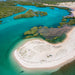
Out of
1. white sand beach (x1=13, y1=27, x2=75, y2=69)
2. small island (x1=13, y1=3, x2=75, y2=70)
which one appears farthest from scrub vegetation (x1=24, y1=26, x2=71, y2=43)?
white sand beach (x1=13, y1=27, x2=75, y2=69)

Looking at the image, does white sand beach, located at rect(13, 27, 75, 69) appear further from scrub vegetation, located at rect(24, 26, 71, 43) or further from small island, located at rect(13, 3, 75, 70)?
scrub vegetation, located at rect(24, 26, 71, 43)

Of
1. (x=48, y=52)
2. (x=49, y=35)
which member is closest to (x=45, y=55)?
(x=48, y=52)

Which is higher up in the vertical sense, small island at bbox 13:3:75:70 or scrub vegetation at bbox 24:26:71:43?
scrub vegetation at bbox 24:26:71:43

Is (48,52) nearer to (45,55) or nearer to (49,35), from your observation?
(45,55)

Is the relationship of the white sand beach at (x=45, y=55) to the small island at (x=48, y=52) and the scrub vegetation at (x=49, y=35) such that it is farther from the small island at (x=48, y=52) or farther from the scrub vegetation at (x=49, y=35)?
the scrub vegetation at (x=49, y=35)

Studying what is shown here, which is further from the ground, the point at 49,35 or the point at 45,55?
the point at 49,35

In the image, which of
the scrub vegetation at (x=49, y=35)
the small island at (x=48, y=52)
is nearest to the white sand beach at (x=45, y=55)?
the small island at (x=48, y=52)

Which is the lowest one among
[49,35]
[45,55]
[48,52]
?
[45,55]

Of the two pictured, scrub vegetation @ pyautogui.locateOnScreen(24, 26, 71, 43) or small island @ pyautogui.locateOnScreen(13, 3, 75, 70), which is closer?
small island @ pyautogui.locateOnScreen(13, 3, 75, 70)
